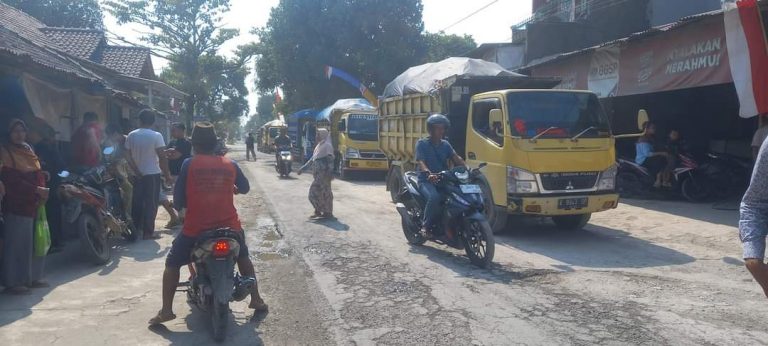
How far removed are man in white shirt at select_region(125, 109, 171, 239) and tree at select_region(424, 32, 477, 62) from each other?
85.4 ft

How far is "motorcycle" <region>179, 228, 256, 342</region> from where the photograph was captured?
14.8 ft

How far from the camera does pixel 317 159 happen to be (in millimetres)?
10820

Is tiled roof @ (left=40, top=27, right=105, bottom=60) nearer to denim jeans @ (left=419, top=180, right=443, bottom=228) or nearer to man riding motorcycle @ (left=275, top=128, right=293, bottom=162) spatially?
man riding motorcycle @ (left=275, top=128, right=293, bottom=162)

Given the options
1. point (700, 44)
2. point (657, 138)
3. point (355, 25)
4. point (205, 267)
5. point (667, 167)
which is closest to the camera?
point (205, 267)

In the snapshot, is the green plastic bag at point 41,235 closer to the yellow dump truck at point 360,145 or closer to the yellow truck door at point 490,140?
the yellow truck door at point 490,140

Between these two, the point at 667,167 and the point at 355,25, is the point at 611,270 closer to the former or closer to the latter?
the point at 667,167

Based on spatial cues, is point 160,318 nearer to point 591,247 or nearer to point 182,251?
point 182,251

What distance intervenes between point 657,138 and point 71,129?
1269 centimetres

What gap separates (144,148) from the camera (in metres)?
8.45

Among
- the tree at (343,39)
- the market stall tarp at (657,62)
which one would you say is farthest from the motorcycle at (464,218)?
the tree at (343,39)

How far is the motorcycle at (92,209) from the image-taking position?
22.6ft

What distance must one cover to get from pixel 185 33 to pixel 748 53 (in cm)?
3695

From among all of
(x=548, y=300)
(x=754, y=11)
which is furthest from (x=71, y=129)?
(x=754, y=11)

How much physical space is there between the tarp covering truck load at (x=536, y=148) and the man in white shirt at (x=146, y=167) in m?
4.64
